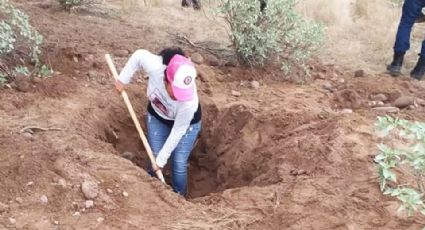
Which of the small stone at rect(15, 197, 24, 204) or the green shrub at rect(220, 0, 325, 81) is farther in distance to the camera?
the green shrub at rect(220, 0, 325, 81)

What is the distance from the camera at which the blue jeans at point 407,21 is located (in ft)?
21.0

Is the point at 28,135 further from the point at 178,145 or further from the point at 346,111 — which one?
the point at 346,111

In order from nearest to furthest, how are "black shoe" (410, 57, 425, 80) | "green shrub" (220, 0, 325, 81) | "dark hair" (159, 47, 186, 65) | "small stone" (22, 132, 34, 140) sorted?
"small stone" (22, 132, 34, 140) < "dark hair" (159, 47, 186, 65) < "green shrub" (220, 0, 325, 81) < "black shoe" (410, 57, 425, 80)

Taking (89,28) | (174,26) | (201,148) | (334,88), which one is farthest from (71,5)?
(334,88)

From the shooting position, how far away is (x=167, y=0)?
8117mm

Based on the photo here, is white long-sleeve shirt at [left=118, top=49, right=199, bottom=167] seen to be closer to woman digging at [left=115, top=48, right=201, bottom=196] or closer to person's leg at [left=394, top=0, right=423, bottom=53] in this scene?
woman digging at [left=115, top=48, right=201, bottom=196]

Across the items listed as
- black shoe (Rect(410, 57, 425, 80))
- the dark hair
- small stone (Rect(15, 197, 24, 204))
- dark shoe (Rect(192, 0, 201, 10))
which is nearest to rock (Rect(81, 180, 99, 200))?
small stone (Rect(15, 197, 24, 204))

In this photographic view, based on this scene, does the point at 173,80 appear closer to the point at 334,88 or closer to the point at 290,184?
the point at 290,184

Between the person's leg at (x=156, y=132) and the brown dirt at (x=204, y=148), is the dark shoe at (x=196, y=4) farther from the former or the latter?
the person's leg at (x=156, y=132)

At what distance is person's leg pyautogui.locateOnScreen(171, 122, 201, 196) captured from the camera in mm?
5156

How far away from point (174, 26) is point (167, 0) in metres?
0.88

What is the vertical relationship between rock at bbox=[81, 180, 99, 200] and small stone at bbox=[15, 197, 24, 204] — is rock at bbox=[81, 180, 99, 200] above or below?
above

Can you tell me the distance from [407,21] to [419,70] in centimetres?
49

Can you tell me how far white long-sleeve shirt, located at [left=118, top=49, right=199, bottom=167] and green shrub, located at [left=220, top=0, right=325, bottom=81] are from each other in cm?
145
